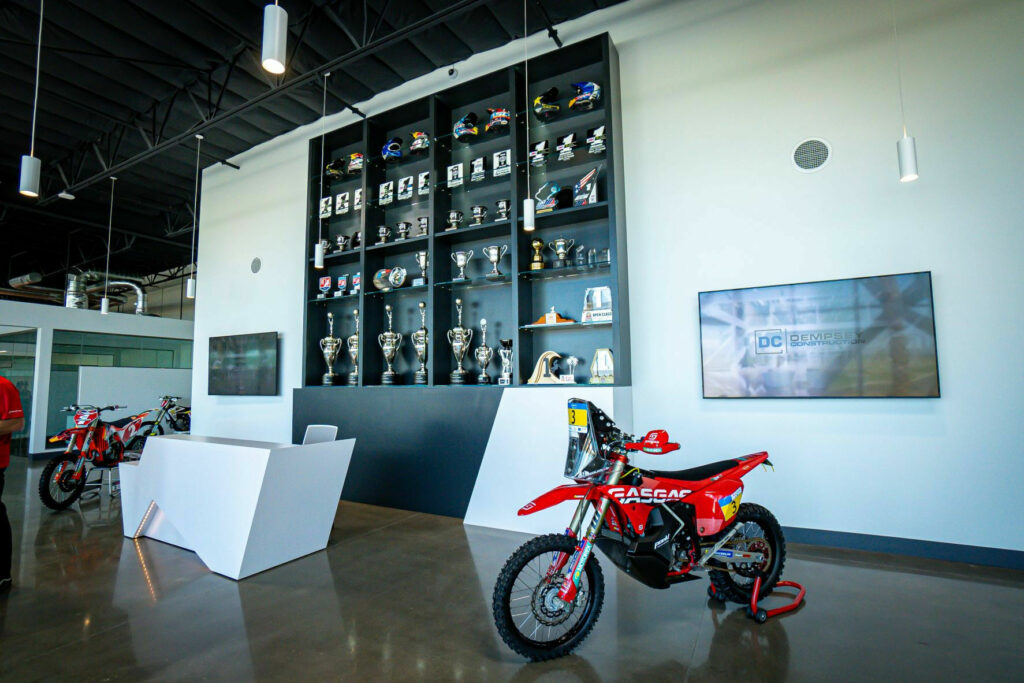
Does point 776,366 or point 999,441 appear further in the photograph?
point 776,366

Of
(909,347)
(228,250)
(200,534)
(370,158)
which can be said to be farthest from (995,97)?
(228,250)

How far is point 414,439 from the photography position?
170 inches

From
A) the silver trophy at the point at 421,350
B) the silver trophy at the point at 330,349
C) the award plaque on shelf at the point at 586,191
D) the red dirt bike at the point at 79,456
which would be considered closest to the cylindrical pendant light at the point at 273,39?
the award plaque on shelf at the point at 586,191

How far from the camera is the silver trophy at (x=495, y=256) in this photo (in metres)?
4.42

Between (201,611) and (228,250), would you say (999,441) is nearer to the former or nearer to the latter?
(201,611)

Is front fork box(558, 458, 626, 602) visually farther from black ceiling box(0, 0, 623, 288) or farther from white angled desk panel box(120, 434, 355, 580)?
black ceiling box(0, 0, 623, 288)

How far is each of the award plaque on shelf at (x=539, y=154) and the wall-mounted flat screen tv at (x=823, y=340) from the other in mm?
1784

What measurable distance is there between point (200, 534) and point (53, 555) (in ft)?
3.59

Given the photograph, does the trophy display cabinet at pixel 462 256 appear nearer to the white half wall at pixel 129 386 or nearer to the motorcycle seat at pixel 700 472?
the motorcycle seat at pixel 700 472

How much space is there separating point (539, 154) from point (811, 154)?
2033mm

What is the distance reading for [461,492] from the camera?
4031 millimetres

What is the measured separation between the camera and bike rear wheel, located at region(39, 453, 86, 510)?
4.38 meters

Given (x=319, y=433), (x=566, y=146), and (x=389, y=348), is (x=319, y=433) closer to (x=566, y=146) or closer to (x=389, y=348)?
(x=389, y=348)

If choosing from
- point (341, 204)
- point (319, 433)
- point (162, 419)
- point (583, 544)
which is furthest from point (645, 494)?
point (162, 419)
